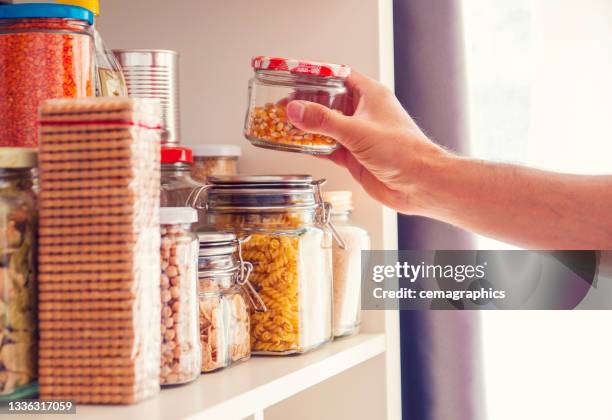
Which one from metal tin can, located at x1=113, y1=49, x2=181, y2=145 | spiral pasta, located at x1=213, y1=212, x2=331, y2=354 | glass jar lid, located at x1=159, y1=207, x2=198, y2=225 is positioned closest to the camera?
glass jar lid, located at x1=159, y1=207, x2=198, y2=225

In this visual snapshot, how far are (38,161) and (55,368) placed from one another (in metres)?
0.17

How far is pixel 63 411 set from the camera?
68cm

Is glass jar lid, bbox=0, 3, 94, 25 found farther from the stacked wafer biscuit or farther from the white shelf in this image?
the white shelf

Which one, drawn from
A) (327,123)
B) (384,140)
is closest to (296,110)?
(327,123)

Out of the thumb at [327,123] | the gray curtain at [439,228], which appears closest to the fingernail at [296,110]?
the thumb at [327,123]

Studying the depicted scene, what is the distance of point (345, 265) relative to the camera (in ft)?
3.62

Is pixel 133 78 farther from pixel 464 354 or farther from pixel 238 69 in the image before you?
pixel 464 354

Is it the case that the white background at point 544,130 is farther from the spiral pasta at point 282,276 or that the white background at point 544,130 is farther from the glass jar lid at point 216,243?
the glass jar lid at point 216,243

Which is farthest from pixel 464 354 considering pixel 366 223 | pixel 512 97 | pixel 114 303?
pixel 114 303

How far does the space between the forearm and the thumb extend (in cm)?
12

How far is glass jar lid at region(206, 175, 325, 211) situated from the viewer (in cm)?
98

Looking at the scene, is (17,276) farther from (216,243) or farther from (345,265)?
(345,265)

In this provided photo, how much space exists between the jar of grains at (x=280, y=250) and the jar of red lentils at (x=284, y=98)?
5 cm

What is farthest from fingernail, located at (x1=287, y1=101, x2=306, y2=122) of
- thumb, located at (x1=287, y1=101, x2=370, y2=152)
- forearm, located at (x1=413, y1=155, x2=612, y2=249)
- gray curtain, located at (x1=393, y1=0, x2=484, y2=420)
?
gray curtain, located at (x1=393, y1=0, x2=484, y2=420)
